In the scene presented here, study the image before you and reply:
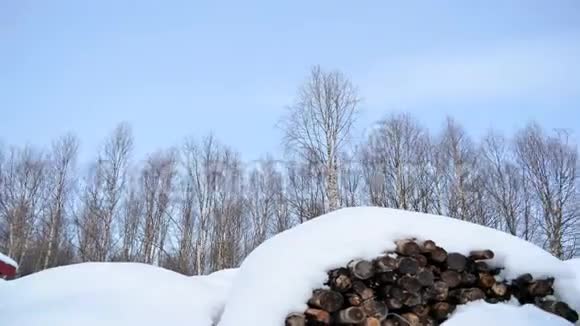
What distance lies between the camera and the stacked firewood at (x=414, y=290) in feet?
11.7

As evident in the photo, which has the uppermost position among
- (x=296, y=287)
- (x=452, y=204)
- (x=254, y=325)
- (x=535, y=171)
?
(x=535, y=171)

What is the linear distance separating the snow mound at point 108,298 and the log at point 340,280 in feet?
3.94

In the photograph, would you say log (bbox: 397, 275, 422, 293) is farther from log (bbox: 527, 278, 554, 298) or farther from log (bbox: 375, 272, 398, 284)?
log (bbox: 527, 278, 554, 298)

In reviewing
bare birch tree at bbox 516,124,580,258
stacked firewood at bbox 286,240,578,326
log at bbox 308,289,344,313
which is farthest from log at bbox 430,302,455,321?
bare birch tree at bbox 516,124,580,258

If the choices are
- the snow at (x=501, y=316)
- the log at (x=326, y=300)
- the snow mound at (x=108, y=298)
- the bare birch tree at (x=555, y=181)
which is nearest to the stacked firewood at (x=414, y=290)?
the log at (x=326, y=300)

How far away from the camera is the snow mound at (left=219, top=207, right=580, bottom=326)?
358 centimetres

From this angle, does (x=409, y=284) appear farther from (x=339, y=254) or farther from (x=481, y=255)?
(x=481, y=255)

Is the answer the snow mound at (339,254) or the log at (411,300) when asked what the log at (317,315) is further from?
the log at (411,300)

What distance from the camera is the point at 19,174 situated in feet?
78.0

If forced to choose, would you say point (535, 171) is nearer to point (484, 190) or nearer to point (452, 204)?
point (484, 190)

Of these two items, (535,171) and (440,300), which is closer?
(440,300)

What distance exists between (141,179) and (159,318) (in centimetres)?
2222

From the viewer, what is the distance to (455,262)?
13.1ft

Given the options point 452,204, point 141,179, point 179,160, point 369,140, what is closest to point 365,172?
point 369,140
